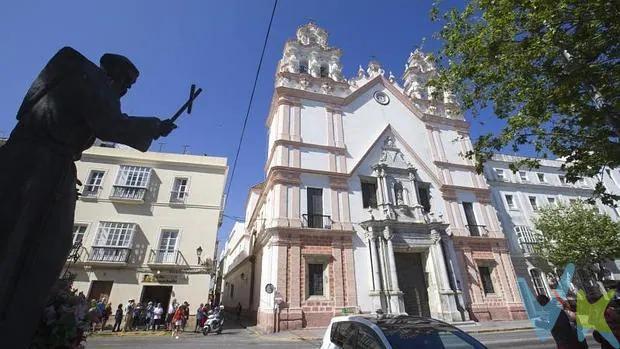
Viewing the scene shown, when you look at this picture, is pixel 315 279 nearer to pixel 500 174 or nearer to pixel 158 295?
pixel 158 295

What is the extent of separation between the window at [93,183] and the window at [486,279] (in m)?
27.7

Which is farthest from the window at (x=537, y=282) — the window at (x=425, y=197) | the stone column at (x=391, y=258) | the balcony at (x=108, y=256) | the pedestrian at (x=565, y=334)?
the balcony at (x=108, y=256)

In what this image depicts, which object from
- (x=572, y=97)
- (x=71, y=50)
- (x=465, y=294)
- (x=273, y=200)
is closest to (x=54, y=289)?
(x=71, y=50)

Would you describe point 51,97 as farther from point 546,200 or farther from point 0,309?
point 546,200

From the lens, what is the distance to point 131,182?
20016 mm

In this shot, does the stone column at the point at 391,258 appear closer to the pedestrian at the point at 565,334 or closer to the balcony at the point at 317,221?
the balcony at the point at 317,221

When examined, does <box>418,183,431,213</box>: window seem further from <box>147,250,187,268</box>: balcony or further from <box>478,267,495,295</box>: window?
<box>147,250,187,268</box>: balcony

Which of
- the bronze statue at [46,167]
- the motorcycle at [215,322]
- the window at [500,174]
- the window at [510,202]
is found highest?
the window at [500,174]

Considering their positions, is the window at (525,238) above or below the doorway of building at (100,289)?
above

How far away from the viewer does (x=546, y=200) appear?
29.9 m

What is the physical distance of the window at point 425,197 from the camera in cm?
2197

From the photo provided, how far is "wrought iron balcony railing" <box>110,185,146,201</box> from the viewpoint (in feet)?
63.3

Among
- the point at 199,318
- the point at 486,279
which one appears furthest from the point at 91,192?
the point at 486,279

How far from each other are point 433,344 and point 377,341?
0.86 metres
